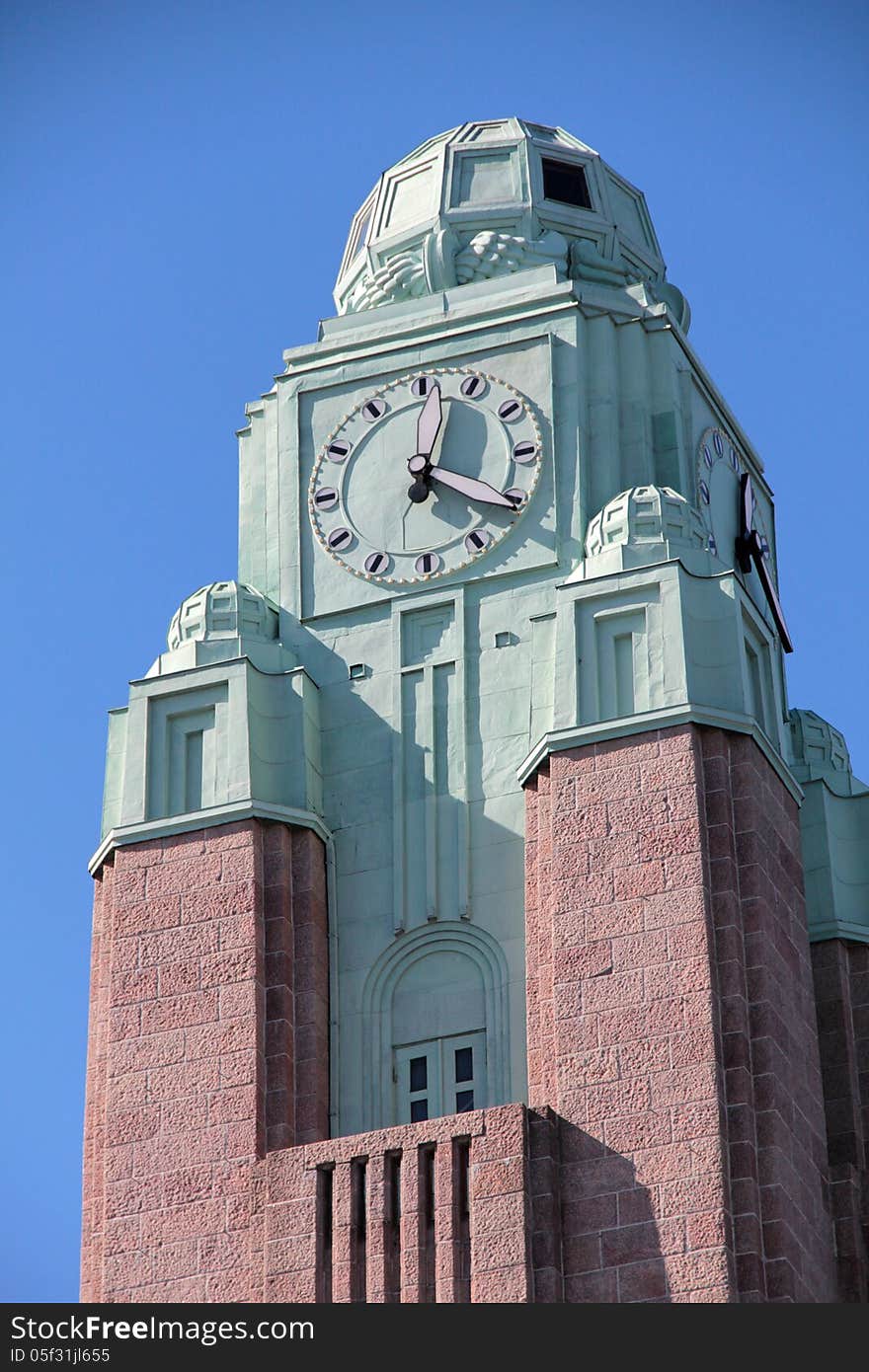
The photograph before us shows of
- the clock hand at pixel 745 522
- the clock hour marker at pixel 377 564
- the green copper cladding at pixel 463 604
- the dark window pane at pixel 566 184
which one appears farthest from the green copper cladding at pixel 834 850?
the dark window pane at pixel 566 184

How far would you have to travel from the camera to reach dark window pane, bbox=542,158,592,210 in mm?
51062

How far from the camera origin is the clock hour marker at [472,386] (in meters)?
48.3

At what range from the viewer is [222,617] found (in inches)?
1855

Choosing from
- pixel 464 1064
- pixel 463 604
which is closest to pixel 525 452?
pixel 463 604

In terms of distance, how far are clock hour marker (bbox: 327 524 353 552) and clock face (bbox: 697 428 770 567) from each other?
13.9ft

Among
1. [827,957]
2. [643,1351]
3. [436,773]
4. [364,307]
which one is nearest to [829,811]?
[827,957]

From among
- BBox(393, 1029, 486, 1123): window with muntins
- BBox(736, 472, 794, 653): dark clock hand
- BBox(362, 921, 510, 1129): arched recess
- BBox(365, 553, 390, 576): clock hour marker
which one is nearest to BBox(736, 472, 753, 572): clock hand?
BBox(736, 472, 794, 653): dark clock hand

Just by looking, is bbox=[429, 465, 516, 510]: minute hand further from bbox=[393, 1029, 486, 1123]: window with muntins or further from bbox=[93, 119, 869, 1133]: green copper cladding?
bbox=[393, 1029, 486, 1123]: window with muntins

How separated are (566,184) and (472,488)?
5816 millimetres

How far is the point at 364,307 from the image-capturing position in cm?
5050

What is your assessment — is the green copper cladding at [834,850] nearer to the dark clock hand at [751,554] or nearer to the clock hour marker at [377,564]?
the dark clock hand at [751,554]

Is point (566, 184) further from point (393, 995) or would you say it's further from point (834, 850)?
point (393, 995)

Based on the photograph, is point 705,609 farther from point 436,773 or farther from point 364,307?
point 364,307

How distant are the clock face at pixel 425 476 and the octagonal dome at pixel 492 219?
6.76 feet
